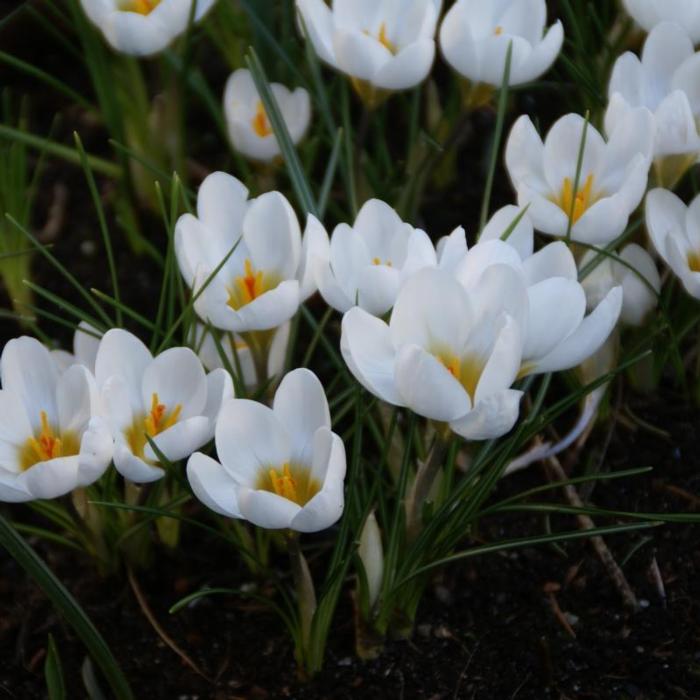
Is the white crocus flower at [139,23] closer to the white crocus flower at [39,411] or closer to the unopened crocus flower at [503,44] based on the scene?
the unopened crocus flower at [503,44]

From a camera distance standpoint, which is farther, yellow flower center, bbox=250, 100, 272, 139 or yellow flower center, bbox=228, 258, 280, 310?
yellow flower center, bbox=250, 100, 272, 139

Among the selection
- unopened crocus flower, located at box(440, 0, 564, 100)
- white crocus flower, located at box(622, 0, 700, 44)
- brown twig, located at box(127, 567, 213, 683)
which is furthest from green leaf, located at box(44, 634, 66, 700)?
white crocus flower, located at box(622, 0, 700, 44)

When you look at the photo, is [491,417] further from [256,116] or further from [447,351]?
[256,116]

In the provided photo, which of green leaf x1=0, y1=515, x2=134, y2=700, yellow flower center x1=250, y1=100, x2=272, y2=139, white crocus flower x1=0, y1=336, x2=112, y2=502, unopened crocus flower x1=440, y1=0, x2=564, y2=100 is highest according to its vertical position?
unopened crocus flower x1=440, y1=0, x2=564, y2=100

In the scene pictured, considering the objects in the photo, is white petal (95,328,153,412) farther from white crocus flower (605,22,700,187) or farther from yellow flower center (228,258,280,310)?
white crocus flower (605,22,700,187)

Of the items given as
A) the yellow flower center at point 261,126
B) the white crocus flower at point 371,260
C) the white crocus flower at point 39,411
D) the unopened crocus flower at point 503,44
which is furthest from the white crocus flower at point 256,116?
the white crocus flower at point 39,411

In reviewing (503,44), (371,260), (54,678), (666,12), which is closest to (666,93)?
(666,12)

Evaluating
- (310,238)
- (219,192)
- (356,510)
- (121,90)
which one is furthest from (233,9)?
(356,510)

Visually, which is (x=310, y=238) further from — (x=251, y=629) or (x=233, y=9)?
(x=233, y=9)
